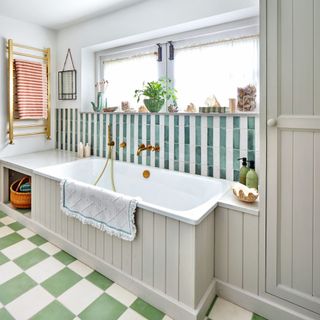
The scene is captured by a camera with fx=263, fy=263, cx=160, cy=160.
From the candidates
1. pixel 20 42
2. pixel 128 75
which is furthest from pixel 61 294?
pixel 20 42

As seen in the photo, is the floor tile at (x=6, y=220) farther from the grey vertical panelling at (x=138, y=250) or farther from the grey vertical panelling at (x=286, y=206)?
the grey vertical panelling at (x=286, y=206)

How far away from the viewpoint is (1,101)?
3.04m

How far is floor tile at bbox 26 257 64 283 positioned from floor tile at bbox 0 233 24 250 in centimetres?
49

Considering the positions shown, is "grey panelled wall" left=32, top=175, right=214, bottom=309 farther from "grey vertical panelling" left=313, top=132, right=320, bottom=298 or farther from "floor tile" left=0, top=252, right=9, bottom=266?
"floor tile" left=0, top=252, right=9, bottom=266

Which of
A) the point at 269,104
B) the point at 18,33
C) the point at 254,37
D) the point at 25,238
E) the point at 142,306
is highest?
the point at 18,33

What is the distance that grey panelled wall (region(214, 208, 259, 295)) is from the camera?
1.54 metres

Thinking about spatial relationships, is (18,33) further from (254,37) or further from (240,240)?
(240,240)

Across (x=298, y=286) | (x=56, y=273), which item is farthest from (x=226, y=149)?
(x=56, y=273)

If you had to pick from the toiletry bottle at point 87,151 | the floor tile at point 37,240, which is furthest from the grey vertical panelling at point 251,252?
the toiletry bottle at point 87,151

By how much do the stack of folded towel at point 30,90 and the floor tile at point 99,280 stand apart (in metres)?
2.14

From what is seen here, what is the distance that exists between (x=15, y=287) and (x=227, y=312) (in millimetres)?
1377

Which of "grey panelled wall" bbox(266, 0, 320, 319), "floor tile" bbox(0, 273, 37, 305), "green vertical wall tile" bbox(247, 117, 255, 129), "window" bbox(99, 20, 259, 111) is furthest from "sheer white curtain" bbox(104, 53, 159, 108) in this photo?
"floor tile" bbox(0, 273, 37, 305)

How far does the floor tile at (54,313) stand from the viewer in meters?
1.50

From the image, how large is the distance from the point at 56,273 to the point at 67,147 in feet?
6.46
